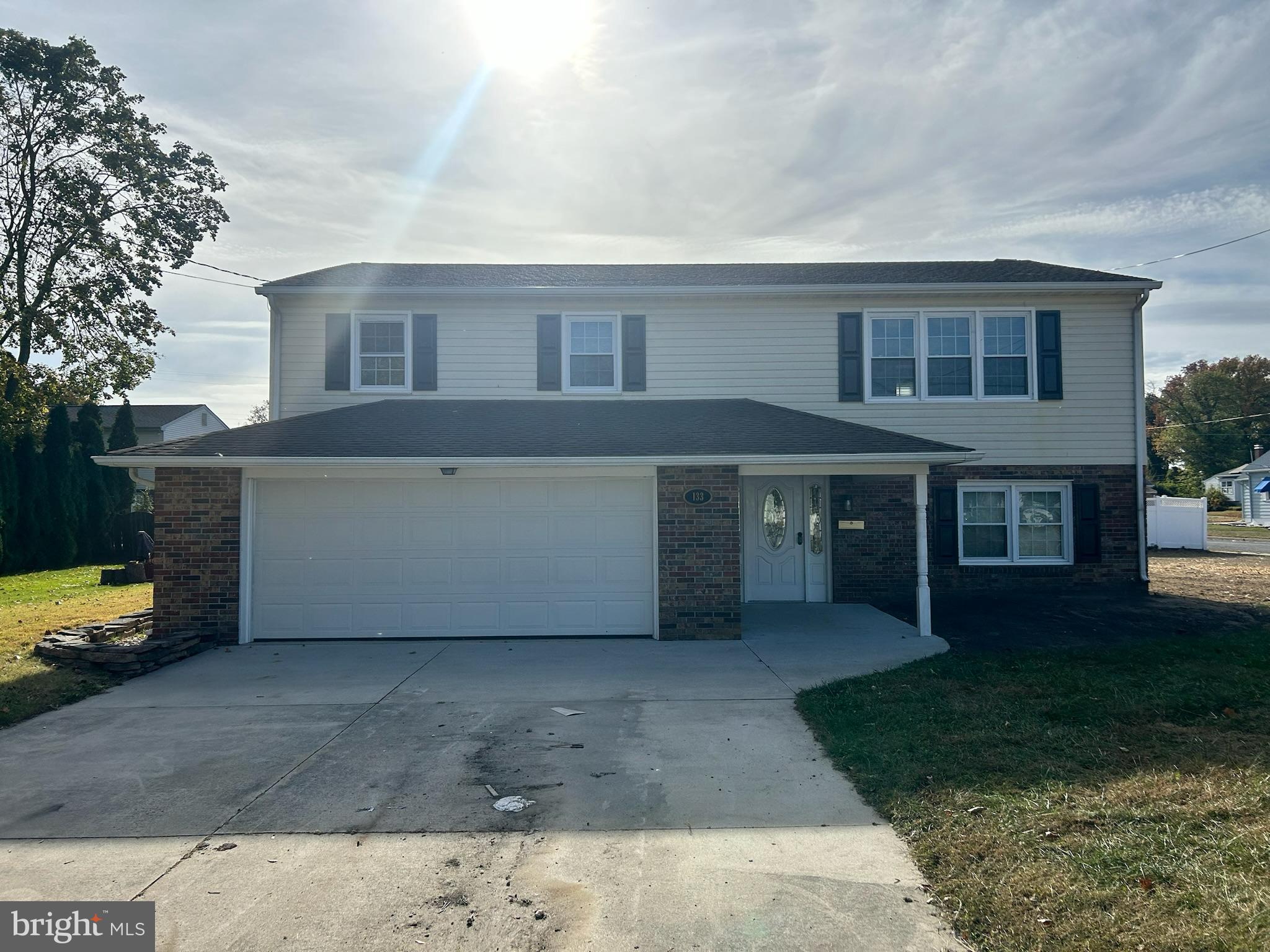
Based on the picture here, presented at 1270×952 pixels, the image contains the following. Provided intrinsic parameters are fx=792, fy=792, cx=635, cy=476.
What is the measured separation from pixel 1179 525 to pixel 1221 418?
4378cm

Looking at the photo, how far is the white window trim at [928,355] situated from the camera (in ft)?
42.1

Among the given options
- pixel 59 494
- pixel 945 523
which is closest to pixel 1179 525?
pixel 945 523

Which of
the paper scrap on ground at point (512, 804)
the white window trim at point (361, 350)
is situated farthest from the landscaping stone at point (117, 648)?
the paper scrap on ground at point (512, 804)

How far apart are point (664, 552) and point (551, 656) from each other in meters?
1.99

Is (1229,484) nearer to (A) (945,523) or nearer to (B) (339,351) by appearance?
(A) (945,523)

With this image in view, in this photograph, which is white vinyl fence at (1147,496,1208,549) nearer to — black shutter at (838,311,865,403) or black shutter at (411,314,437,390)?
black shutter at (838,311,865,403)

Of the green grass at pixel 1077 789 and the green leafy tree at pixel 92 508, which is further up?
the green leafy tree at pixel 92 508

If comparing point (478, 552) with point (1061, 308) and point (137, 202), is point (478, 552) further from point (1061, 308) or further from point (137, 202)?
point (137, 202)

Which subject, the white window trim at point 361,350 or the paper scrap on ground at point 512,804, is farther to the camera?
the white window trim at point 361,350

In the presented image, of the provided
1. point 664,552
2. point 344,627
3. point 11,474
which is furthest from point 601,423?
point 11,474

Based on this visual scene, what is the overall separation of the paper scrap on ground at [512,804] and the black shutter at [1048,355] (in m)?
11.3

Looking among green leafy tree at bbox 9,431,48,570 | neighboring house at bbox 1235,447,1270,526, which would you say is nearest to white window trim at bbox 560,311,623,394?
green leafy tree at bbox 9,431,48,570

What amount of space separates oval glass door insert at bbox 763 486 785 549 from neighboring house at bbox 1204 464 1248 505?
40.4m

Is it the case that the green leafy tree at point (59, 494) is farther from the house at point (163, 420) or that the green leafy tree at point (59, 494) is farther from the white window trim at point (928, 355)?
the white window trim at point (928, 355)
